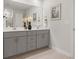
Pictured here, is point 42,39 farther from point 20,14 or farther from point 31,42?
point 20,14

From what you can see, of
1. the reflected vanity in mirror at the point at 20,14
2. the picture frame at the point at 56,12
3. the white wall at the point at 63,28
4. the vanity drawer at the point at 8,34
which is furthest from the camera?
the picture frame at the point at 56,12

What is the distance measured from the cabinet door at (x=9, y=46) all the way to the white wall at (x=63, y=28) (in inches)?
66.7

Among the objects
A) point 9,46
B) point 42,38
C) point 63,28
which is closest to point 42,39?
point 42,38

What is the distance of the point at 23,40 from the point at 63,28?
1477 mm

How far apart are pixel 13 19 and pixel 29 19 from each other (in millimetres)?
731

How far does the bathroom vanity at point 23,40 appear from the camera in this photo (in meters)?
2.49

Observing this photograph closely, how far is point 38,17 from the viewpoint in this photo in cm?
407

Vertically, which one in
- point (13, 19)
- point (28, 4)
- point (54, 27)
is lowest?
point (54, 27)

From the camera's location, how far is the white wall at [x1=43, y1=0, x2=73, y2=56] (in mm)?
2924

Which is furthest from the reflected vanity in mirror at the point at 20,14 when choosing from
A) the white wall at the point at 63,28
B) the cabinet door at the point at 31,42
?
the cabinet door at the point at 31,42

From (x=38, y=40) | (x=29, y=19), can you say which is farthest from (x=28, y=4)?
(x=38, y=40)

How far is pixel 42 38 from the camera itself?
11.9ft

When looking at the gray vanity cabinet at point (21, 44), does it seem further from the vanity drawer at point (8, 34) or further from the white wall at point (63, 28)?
the white wall at point (63, 28)

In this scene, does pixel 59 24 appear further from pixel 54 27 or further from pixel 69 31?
pixel 69 31
